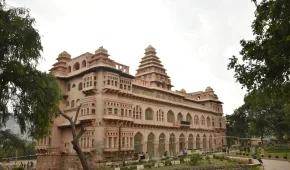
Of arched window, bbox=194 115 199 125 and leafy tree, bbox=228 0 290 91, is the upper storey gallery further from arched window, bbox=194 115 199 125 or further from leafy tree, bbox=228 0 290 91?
leafy tree, bbox=228 0 290 91

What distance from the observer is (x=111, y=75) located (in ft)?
104

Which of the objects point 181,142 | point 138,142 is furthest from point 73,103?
point 181,142

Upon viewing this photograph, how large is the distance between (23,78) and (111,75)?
1727cm

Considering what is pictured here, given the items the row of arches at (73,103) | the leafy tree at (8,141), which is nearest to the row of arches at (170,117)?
the row of arches at (73,103)

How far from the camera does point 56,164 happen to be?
106 feet

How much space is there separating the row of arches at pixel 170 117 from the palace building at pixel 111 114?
14 centimetres

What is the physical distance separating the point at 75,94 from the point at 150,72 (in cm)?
1693

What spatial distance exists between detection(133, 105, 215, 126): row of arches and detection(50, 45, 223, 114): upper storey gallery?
2.18 m

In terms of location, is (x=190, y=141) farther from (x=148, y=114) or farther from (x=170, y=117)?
(x=148, y=114)

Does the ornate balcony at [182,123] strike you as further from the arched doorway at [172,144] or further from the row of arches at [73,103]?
the row of arches at [73,103]

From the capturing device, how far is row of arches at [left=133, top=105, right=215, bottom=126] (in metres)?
36.0

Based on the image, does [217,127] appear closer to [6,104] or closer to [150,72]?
[150,72]

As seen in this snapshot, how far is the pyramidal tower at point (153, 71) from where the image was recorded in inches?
1832

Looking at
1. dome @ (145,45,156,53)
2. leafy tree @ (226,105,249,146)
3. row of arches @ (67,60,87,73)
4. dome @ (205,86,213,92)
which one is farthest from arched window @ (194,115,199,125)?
row of arches @ (67,60,87,73)
